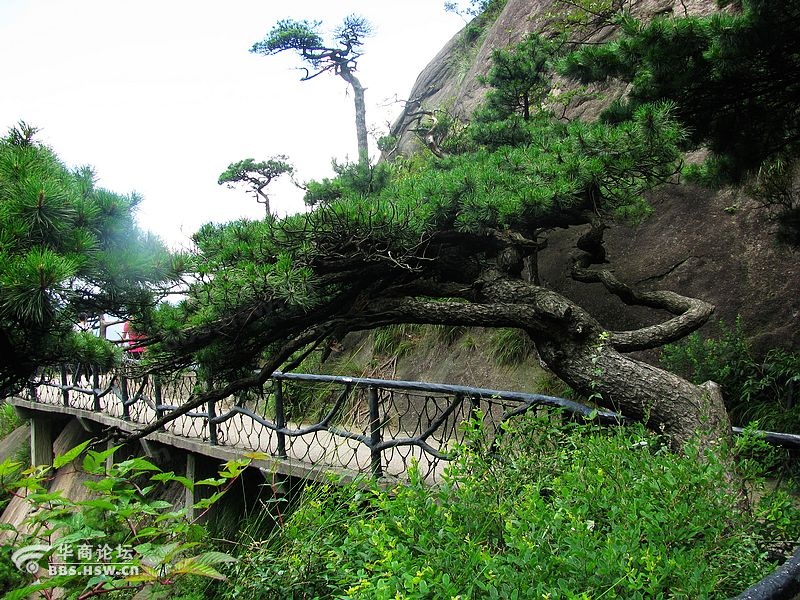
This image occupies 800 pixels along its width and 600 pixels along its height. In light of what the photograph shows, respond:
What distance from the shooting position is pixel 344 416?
7582 millimetres

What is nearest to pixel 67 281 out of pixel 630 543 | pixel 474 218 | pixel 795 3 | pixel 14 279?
pixel 14 279

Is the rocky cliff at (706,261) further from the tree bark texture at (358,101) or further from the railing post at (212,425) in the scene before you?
the tree bark texture at (358,101)

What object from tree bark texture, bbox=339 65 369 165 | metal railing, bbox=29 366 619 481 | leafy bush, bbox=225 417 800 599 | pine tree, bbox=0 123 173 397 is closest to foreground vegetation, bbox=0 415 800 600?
leafy bush, bbox=225 417 800 599

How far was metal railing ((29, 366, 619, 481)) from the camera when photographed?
4145 millimetres

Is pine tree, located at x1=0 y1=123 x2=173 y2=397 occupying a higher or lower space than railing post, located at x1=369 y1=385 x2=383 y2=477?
higher

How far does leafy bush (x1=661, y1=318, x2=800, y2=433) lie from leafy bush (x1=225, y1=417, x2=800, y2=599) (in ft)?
8.78

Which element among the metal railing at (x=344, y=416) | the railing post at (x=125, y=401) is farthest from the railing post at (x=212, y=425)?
the railing post at (x=125, y=401)

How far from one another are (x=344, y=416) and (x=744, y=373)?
446 cm

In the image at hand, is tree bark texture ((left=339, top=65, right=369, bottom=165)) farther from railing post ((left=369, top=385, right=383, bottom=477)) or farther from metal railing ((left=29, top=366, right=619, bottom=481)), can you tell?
railing post ((left=369, top=385, right=383, bottom=477))

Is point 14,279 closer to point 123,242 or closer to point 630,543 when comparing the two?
point 123,242

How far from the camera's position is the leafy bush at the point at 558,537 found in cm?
172

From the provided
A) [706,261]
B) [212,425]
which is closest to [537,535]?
[212,425]

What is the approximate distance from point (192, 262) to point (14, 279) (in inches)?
38.1

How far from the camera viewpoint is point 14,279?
212cm
